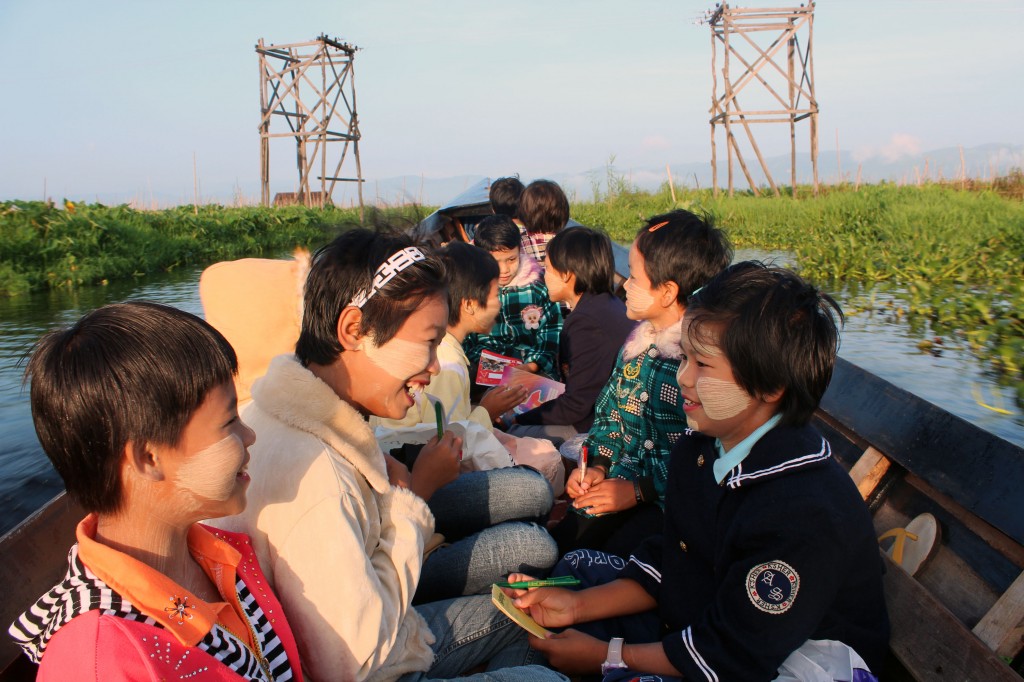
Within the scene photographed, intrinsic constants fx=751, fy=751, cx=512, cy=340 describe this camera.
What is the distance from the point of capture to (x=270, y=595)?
1406mm

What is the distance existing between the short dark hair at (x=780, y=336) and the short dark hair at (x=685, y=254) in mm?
917

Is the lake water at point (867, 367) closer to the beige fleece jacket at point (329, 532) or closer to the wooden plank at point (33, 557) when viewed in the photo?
the wooden plank at point (33, 557)

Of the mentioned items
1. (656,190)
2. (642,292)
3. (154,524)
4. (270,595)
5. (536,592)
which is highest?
(656,190)

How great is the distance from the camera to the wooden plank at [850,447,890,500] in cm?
241

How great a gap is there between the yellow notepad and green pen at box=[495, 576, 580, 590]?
0.10 metres

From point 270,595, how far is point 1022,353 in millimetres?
3871

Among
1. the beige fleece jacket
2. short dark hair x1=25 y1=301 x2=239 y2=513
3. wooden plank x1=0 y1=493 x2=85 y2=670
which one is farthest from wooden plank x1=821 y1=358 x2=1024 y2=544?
wooden plank x1=0 y1=493 x2=85 y2=670

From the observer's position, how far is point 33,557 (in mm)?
1735

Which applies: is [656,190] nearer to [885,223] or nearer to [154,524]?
[885,223]

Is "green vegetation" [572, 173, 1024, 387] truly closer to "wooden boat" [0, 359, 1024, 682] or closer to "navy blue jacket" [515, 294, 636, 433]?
"wooden boat" [0, 359, 1024, 682]

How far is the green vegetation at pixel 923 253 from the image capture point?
4.45m

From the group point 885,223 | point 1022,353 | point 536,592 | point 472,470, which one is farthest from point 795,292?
point 885,223

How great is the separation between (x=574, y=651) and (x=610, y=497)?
73cm

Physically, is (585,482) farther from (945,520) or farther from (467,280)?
(467,280)
